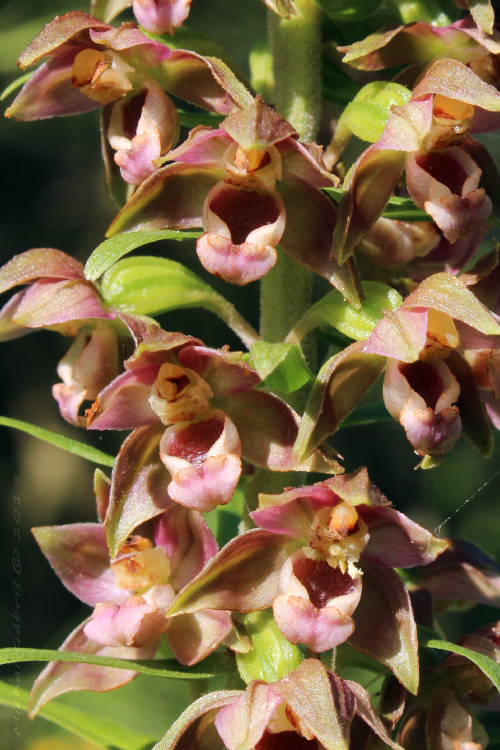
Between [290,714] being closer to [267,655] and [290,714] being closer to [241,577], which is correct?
[267,655]

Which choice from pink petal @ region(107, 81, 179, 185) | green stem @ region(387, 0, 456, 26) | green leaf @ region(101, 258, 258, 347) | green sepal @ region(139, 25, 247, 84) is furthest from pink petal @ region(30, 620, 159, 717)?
green stem @ region(387, 0, 456, 26)

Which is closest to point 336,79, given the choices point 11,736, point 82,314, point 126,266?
point 126,266

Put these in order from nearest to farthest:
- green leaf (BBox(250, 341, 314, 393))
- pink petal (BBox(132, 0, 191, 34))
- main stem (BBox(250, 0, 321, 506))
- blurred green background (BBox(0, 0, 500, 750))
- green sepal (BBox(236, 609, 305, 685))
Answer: green leaf (BBox(250, 341, 314, 393)) → green sepal (BBox(236, 609, 305, 685)) → pink petal (BBox(132, 0, 191, 34)) → main stem (BBox(250, 0, 321, 506)) → blurred green background (BBox(0, 0, 500, 750))

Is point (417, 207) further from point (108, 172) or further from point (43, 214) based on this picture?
point (43, 214)

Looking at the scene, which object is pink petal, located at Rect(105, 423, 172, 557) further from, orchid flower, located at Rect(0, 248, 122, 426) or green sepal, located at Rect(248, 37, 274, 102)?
green sepal, located at Rect(248, 37, 274, 102)

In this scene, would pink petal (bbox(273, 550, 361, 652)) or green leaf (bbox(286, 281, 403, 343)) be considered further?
green leaf (bbox(286, 281, 403, 343))

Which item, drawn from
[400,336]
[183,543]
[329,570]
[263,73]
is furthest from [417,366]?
[263,73]

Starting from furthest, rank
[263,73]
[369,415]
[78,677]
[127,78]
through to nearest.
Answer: [263,73] → [369,415] → [78,677] → [127,78]

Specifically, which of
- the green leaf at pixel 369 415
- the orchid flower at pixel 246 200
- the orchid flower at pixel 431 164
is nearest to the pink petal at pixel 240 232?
the orchid flower at pixel 246 200
